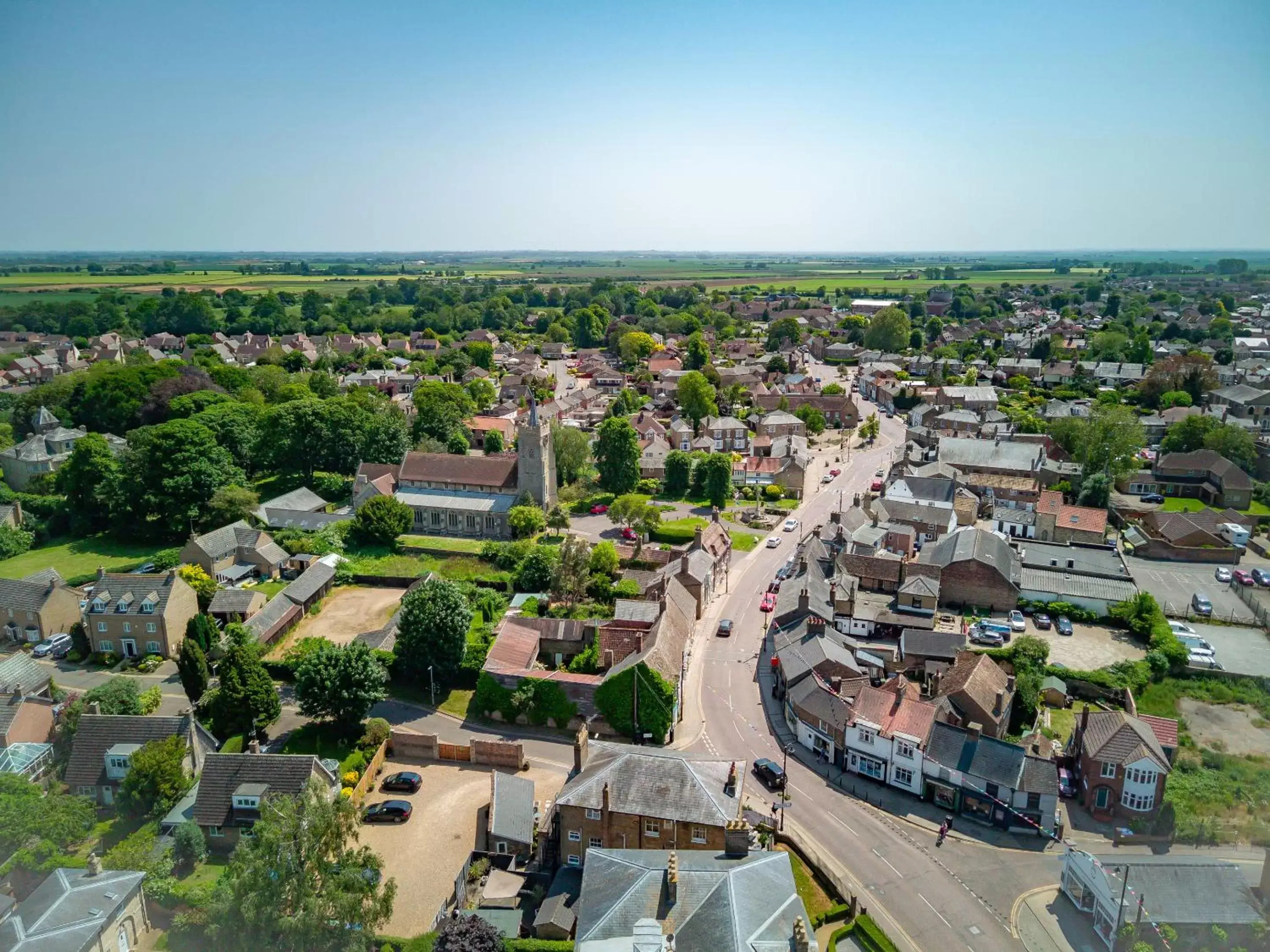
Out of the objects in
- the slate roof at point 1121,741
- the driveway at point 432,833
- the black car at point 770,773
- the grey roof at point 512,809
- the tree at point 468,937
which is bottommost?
the driveway at point 432,833

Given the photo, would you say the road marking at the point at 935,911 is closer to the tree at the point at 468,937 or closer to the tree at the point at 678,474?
the tree at the point at 468,937

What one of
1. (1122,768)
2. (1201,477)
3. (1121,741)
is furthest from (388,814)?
(1201,477)

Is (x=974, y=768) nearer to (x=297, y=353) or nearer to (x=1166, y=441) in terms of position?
(x=1166, y=441)

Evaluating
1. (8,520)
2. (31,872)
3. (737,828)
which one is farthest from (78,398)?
(737,828)

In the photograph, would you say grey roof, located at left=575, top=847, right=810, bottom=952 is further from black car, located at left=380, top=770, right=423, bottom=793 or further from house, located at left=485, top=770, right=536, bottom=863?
black car, located at left=380, top=770, right=423, bottom=793

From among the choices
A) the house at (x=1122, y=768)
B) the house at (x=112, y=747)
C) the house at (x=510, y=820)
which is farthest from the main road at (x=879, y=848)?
the house at (x=112, y=747)

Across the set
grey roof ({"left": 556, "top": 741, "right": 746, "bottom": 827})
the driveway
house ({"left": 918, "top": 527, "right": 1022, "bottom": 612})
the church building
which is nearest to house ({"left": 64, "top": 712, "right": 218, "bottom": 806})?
the driveway
